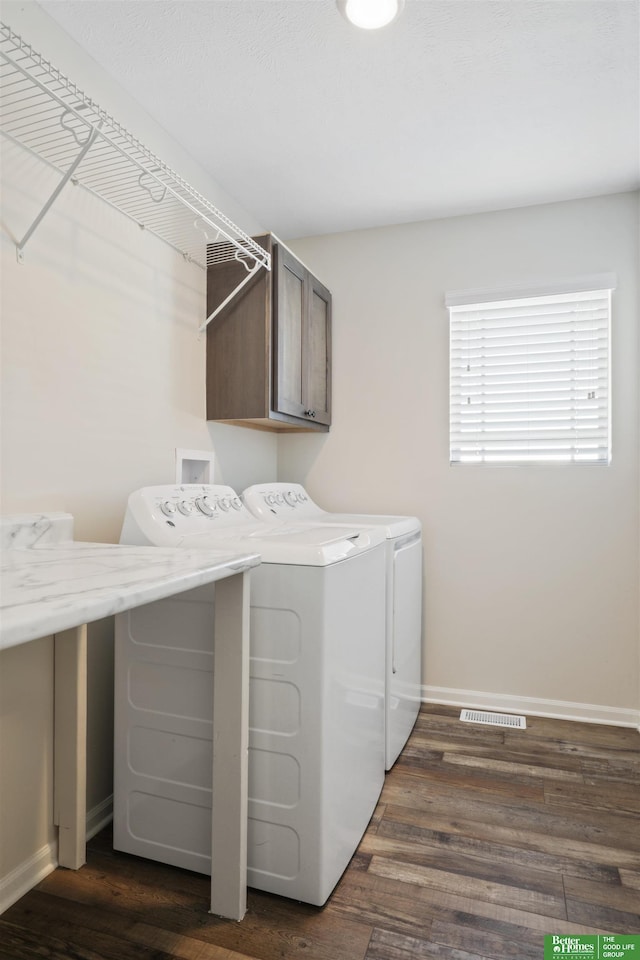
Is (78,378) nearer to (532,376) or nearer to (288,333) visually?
(288,333)

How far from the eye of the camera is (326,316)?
9.75 ft

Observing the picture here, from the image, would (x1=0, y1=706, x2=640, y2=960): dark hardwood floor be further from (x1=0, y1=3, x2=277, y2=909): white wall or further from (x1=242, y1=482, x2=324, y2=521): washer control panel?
(x1=242, y1=482, x2=324, y2=521): washer control panel

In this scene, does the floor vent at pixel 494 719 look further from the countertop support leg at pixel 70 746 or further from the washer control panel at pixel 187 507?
the countertop support leg at pixel 70 746

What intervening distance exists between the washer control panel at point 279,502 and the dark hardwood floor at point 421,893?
3.73 feet

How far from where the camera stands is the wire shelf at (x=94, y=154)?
1.38 m

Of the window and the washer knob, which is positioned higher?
the window

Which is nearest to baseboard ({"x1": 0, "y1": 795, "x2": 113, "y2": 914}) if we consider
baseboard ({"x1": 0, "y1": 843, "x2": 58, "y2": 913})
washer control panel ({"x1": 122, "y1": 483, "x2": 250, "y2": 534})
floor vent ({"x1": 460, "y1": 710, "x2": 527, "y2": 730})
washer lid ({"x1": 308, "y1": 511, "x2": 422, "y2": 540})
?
baseboard ({"x1": 0, "y1": 843, "x2": 58, "y2": 913})

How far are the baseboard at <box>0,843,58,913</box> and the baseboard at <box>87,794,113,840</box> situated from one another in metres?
0.16

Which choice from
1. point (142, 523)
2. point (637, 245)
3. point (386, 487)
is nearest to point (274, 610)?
point (142, 523)

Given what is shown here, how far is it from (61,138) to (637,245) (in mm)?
2365

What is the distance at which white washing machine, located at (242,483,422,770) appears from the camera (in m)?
2.11

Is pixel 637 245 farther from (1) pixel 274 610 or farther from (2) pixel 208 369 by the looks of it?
(1) pixel 274 610

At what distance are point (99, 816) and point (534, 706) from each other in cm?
192

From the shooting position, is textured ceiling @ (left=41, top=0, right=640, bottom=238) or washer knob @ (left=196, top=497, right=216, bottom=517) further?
washer knob @ (left=196, top=497, right=216, bottom=517)
